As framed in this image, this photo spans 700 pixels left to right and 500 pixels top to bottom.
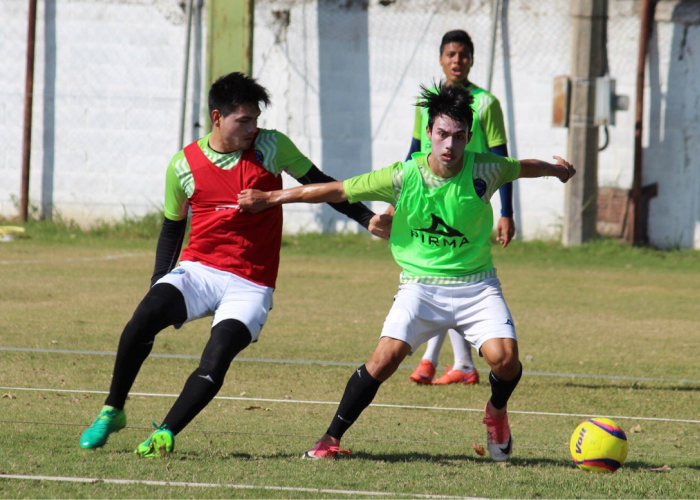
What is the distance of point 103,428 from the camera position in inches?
202

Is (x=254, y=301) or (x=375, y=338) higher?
(x=254, y=301)

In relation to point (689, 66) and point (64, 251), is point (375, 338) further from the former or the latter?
point (689, 66)

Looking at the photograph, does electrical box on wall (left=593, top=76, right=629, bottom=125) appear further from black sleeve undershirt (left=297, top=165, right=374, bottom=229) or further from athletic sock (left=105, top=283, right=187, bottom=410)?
athletic sock (left=105, top=283, right=187, bottom=410)

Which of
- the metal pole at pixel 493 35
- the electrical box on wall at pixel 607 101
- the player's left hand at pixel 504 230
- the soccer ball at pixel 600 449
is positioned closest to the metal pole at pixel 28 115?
the metal pole at pixel 493 35

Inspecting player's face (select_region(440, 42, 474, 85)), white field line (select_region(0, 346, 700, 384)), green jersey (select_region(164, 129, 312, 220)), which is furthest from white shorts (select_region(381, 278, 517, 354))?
white field line (select_region(0, 346, 700, 384))

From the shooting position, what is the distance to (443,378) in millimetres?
7477

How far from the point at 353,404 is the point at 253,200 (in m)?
1.13

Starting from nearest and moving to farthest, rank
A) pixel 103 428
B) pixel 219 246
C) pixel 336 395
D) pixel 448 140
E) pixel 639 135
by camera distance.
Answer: pixel 103 428, pixel 448 140, pixel 219 246, pixel 336 395, pixel 639 135

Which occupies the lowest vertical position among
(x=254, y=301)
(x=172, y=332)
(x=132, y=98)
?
(x=172, y=332)

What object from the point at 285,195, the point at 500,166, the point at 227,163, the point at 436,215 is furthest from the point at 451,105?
the point at 227,163

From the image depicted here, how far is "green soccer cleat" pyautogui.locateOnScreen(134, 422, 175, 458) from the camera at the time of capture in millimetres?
4918

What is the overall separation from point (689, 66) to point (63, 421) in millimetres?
12795

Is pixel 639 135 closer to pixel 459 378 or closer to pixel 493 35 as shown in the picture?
pixel 493 35

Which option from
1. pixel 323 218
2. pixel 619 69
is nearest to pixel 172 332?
pixel 323 218
